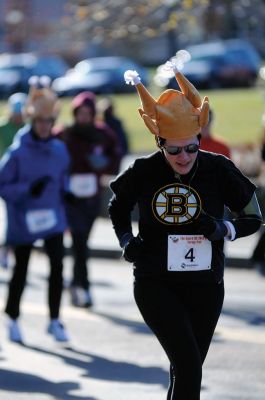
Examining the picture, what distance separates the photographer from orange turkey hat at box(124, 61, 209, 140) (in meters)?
5.74

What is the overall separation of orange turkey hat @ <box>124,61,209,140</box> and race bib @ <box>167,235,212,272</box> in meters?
0.48

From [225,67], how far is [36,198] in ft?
128

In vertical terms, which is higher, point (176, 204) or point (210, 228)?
point (176, 204)

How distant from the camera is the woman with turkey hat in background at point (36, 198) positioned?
30.0 feet

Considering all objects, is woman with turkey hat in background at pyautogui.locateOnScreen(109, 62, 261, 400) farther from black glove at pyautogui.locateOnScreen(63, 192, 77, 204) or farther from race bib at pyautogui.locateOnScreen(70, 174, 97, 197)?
race bib at pyautogui.locateOnScreen(70, 174, 97, 197)

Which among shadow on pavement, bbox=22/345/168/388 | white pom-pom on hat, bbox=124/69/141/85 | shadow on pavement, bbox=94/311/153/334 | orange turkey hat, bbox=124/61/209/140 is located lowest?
shadow on pavement, bbox=22/345/168/388

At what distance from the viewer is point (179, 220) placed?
18.9 ft

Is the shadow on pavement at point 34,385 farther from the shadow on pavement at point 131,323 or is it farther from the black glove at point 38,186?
the shadow on pavement at point 131,323

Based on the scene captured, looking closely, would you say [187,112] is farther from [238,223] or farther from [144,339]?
[144,339]

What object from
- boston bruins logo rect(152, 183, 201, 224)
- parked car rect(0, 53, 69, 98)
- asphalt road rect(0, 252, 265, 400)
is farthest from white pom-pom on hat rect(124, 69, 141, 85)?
parked car rect(0, 53, 69, 98)

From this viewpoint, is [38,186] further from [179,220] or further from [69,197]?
[179,220]

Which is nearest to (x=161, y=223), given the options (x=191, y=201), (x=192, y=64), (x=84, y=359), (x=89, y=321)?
(x=191, y=201)

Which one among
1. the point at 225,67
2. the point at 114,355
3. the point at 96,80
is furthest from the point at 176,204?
the point at 225,67

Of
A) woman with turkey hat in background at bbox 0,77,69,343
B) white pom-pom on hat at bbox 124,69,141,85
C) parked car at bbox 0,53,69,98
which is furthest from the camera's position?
parked car at bbox 0,53,69,98
